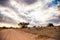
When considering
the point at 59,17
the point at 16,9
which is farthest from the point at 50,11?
the point at 16,9

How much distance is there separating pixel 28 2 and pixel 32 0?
8.8 inches

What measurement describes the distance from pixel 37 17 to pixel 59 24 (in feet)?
3.80

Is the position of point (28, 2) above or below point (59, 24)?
above

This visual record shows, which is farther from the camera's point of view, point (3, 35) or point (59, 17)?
point (59, 17)

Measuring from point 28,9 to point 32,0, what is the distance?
19.4 inches

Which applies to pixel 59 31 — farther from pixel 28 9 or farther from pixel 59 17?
pixel 28 9

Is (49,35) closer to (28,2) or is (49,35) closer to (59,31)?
(59,31)

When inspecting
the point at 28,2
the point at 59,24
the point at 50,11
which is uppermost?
the point at 28,2

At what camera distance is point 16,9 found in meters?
7.75

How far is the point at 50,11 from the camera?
25.5 ft

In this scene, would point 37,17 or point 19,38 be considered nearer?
point 19,38

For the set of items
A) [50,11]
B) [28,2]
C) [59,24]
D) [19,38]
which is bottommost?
[19,38]

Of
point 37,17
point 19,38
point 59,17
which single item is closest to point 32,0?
point 37,17

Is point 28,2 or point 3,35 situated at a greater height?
point 28,2
